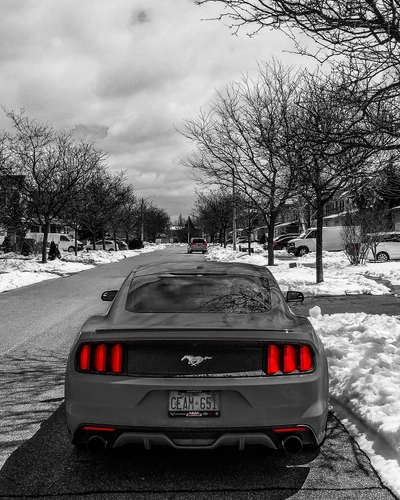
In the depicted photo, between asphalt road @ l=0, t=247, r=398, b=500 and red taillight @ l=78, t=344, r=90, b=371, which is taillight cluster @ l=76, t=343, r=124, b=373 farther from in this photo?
asphalt road @ l=0, t=247, r=398, b=500

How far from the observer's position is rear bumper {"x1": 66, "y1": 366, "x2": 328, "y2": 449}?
3.31 m

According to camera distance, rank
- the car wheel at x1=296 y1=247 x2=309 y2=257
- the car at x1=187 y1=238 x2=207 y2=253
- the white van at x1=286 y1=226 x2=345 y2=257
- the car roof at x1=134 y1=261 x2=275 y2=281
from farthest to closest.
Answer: the car at x1=187 y1=238 x2=207 y2=253 < the white van at x1=286 y1=226 x2=345 y2=257 < the car wheel at x1=296 y1=247 x2=309 y2=257 < the car roof at x1=134 y1=261 x2=275 y2=281

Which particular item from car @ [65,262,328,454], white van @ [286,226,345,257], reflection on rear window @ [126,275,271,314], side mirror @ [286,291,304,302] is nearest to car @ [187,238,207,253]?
white van @ [286,226,345,257]

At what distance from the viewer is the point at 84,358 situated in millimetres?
3551

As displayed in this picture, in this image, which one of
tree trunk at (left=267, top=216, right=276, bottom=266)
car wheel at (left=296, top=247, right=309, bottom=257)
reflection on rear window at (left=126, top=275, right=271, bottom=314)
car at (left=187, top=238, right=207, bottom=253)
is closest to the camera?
reflection on rear window at (left=126, top=275, right=271, bottom=314)

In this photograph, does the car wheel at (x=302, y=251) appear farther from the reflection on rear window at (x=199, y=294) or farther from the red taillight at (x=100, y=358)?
the red taillight at (x=100, y=358)

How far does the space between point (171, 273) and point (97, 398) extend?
1.61m

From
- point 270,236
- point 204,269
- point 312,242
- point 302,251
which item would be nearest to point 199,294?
point 204,269

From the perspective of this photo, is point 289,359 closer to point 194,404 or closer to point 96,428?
point 194,404

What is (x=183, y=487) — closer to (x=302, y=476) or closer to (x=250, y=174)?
(x=302, y=476)

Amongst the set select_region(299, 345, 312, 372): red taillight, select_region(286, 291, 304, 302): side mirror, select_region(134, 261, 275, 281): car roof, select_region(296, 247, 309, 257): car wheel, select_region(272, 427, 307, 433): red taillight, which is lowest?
select_region(296, 247, 309, 257): car wheel

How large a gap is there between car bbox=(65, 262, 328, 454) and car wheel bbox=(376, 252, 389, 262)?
2611 cm

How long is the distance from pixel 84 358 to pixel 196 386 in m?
0.78

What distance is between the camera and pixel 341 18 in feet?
20.7
